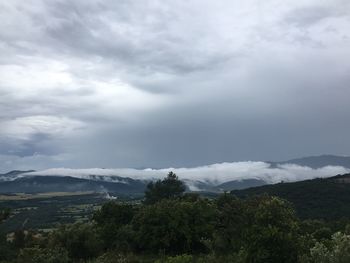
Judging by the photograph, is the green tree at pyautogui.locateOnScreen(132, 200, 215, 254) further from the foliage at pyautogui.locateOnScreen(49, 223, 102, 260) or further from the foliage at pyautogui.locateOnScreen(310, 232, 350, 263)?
the foliage at pyautogui.locateOnScreen(310, 232, 350, 263)

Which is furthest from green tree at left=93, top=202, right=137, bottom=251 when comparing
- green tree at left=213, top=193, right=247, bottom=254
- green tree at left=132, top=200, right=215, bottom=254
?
green tree at left=213, top=193, right=247, bottom=254

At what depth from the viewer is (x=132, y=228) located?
73500 millimetres

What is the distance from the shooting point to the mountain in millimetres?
137738

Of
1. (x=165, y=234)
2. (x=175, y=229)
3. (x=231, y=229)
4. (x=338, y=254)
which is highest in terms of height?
(x=338, y=254)

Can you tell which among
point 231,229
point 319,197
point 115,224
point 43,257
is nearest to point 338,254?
point 43,257

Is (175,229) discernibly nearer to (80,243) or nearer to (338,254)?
(80,243)

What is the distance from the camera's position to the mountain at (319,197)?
452 ft

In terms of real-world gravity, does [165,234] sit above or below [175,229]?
below

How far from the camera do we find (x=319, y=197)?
15825 cm

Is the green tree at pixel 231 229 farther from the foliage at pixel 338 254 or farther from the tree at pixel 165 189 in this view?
the tree at pixel 165 189

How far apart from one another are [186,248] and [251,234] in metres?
32.5

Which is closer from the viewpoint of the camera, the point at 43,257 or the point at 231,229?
the point at 43,257

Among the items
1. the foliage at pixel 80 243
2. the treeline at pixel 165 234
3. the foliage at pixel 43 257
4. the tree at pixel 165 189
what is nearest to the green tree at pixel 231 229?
the treeline at pixel 165 234

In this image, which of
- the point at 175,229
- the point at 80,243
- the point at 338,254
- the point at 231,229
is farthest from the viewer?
the point at 175,229
